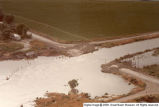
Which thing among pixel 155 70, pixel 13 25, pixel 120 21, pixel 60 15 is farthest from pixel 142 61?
pixel 13 25

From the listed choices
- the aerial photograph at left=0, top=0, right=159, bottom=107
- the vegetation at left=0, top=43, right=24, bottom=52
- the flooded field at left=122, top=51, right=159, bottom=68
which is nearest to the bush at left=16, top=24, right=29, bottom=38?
the aerial photograph at left=0, top=0, right=159, bottom=107

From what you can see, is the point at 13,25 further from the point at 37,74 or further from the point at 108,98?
the point at 108,98

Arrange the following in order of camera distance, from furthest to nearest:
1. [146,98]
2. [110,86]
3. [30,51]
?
[30,51] < [110,86] < [146,98]

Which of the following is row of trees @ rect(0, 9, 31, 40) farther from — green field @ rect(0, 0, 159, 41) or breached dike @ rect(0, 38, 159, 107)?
breached dike @ rect(0, 38, 159, 107)

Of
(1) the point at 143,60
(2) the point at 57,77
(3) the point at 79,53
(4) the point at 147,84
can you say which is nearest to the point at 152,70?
(1) the point at 143,60

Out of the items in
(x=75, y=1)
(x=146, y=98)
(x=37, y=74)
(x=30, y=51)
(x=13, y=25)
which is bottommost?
(x=146, y=98)

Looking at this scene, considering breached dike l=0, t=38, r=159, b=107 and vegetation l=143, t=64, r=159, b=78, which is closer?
breached dike l=0, t=38, r=159, b=107

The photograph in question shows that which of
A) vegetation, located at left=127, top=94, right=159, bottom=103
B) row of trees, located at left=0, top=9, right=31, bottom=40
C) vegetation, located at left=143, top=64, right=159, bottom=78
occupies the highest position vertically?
row of trees, located at left=0, top=9, right=31, bottom=40

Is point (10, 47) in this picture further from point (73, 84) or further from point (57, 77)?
point (73, 84)
